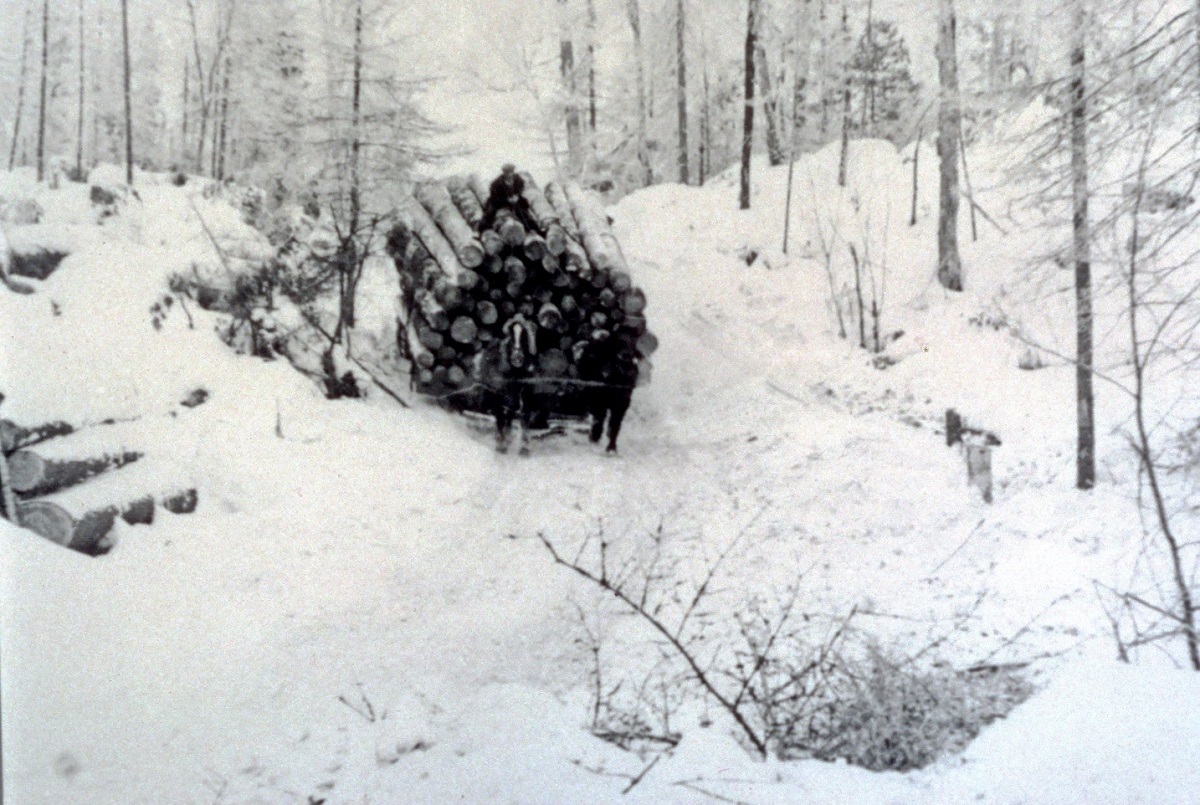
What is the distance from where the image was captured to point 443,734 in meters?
4.00

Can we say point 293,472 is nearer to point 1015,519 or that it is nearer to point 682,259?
point 1015,519

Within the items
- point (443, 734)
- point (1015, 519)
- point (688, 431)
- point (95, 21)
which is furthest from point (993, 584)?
point (95, 21)

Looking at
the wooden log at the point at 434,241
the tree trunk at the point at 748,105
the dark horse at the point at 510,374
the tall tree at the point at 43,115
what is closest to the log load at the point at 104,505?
the tall tree at the point at 43,115

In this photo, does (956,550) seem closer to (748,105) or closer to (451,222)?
(451,222)

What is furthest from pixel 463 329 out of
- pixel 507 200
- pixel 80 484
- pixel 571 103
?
pixel 571 103

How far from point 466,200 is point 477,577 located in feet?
18.5

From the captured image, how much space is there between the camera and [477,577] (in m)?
5.59

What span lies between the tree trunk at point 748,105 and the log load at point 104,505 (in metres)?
14.1

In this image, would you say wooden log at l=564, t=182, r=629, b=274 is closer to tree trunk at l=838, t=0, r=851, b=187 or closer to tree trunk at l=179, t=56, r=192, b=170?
tree trunk at l=179, t=56, r=192, b=170

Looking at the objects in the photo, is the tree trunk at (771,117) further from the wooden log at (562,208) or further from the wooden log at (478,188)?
the wooden log at (478,188)

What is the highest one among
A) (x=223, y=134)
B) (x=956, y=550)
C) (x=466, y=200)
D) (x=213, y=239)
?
(x=223, y=134)

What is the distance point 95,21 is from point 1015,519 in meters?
7.16

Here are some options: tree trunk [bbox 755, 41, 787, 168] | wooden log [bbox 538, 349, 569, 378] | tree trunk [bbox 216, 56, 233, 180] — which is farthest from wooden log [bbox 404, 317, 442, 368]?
tree trunk [bbox 755, 41, 787, 168]

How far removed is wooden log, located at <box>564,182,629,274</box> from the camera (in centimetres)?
930
